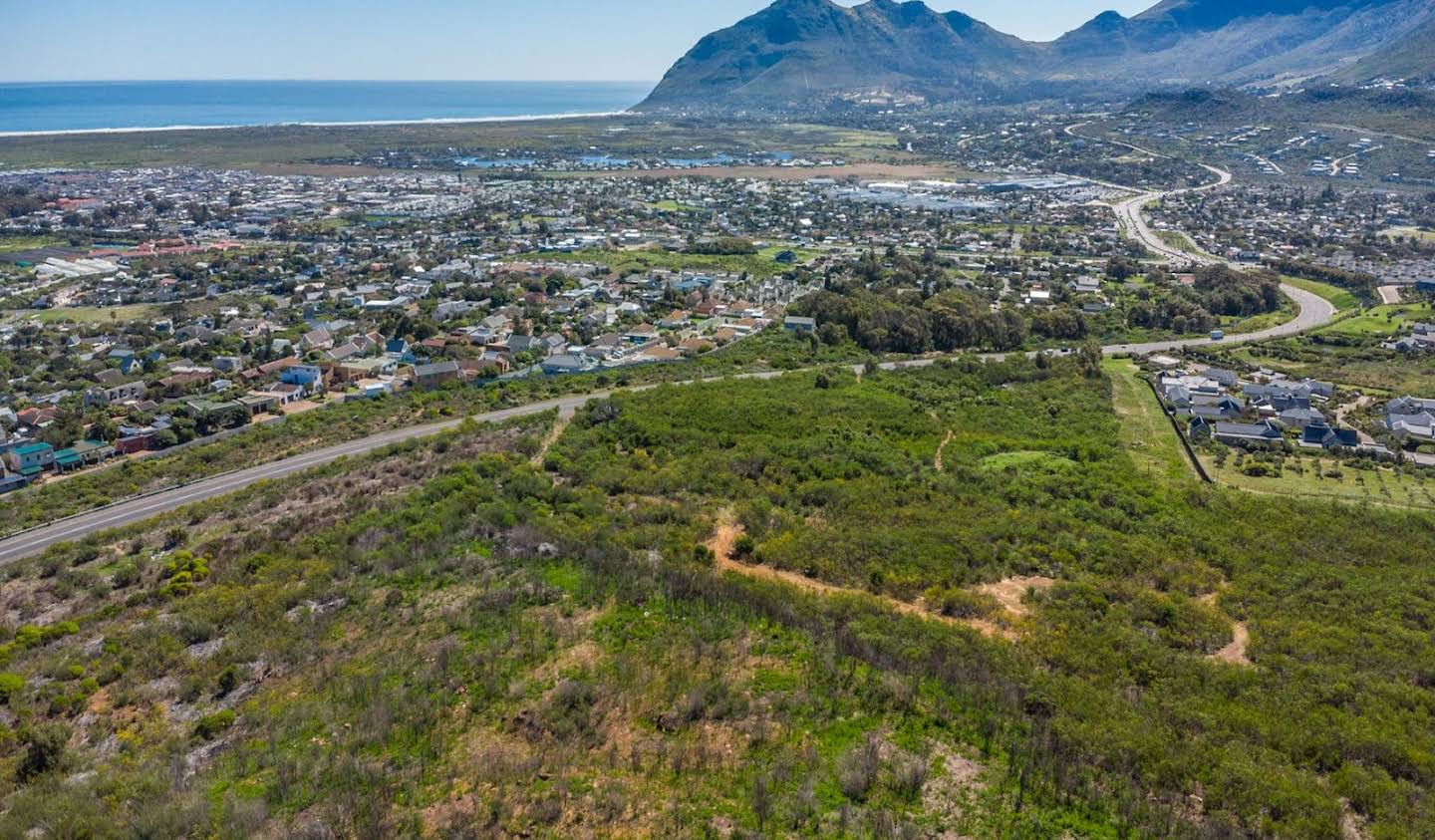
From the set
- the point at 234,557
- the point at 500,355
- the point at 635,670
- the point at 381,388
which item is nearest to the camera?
the point at 635,670

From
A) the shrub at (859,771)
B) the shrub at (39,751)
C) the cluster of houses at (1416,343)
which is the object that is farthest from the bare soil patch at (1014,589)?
the cluster of houses at (1416,343)

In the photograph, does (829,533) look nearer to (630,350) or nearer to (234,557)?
(234,557)

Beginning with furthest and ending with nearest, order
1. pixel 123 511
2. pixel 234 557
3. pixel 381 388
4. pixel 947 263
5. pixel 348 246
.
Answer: pixel 348 246
pixel 947 263
pixel 381 388
pixel 123 511
pixel 234 557

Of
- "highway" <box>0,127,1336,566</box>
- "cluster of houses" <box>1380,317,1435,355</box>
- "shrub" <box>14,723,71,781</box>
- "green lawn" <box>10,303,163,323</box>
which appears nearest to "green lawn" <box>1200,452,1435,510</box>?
"highway" <box>0,127,1336,566</box>

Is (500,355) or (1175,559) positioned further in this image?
(500,355)

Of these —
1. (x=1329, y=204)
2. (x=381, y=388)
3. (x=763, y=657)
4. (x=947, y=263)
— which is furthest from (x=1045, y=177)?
(x=763, y=657)
